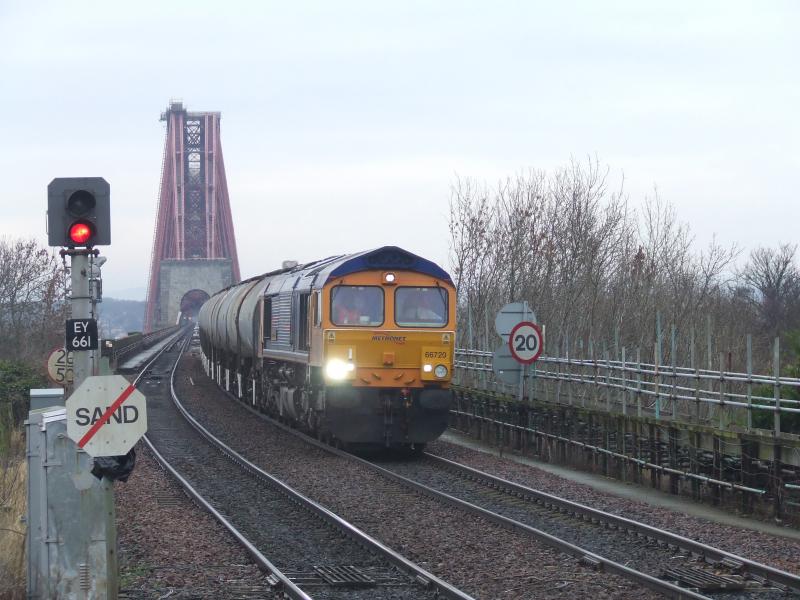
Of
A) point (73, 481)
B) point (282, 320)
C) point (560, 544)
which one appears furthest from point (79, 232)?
point (282, 320)

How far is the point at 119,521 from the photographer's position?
42.1 ft

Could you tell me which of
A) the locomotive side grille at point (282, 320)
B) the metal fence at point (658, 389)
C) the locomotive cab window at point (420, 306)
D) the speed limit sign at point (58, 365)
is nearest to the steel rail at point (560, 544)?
the locomotive cab window at point (420, 306)

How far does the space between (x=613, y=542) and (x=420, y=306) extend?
27.1 feet

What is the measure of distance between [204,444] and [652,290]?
23.7 m

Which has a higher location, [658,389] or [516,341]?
[516,341]

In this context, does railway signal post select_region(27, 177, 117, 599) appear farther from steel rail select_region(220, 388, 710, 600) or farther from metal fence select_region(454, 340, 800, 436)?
metal fence select_region(454, 340, 800, 436)

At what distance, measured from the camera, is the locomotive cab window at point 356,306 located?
60.8 ft

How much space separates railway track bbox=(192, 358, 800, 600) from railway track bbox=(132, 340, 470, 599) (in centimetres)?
159

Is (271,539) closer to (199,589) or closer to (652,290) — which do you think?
(199,589)

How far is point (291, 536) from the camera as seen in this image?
1189 centimetres

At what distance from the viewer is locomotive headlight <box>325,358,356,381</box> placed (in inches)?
719

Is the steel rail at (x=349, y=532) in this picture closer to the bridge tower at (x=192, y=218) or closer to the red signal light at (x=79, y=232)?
the red signal light at (x=79, y=232)

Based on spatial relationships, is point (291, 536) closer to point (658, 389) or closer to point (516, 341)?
point (658, 389)

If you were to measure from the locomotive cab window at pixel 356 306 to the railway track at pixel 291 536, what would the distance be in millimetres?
2764
